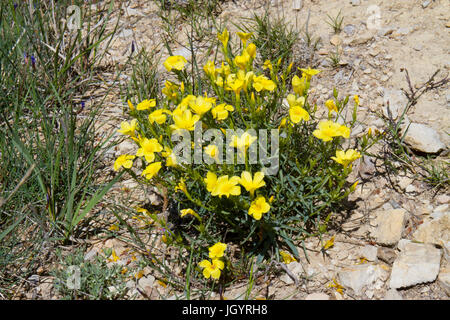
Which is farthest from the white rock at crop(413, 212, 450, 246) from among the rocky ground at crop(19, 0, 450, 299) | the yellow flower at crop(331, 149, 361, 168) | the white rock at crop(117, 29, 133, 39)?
the white rock at crop(117, 29, 133, 39)

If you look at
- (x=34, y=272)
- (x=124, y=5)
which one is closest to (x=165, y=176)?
(x=34, y=272)

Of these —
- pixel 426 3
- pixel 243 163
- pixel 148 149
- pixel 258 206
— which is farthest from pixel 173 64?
pixel 426 3

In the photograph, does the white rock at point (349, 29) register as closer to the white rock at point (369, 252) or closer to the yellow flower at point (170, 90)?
the yellow flower at point (170, 90)

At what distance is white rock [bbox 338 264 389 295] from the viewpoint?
2.11 meters

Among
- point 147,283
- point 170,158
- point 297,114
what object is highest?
point 297,114

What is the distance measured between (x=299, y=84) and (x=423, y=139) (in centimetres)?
90

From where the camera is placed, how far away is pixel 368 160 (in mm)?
2658

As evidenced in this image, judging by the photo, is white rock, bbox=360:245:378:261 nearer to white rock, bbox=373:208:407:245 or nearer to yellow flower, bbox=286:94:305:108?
white rock, bbox=373:208:407:245

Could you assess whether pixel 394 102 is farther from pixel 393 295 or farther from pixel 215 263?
pixel 215 263

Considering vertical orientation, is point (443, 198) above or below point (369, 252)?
above

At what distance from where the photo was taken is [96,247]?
8.18ft

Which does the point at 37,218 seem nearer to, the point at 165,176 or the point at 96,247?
the point at 96,247

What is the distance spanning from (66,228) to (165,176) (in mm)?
626

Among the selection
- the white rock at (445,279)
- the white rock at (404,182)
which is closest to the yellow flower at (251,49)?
the white rock at (404,182)
